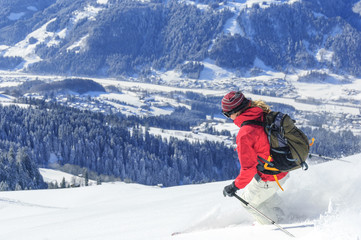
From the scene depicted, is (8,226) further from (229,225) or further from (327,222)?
(327,222)

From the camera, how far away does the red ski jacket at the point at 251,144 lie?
7.77 meters

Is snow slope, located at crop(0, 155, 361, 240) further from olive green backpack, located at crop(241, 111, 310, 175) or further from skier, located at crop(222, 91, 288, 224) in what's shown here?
olive green backpack, located at crop(241, 111, 310, 175)

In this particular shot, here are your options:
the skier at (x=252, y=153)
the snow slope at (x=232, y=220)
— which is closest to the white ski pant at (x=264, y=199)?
the skier at (x=252, y=153)

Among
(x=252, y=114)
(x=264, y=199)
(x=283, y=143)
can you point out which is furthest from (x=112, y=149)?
(x=283, y=143)

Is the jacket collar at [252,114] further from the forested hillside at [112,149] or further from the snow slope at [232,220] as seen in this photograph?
the forested hillside at [112,149]

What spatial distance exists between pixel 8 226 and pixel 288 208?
32.3 feet

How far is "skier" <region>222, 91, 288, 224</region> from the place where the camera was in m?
7.79

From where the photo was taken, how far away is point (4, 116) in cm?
12119

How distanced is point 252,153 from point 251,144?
192mm

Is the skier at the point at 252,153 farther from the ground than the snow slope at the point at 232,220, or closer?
farther from the ground

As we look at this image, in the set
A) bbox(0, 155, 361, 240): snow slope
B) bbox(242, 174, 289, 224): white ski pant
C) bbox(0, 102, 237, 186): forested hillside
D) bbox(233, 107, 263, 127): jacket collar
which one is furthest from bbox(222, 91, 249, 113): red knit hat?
bbox(0, 102, 237, 186): forested hillside

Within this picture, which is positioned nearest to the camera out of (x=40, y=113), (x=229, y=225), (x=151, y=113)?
(x=229, y=225)

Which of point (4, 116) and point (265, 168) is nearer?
point (265, 168)

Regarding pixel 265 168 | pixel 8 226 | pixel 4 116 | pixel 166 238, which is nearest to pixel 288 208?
pixel 265 168
